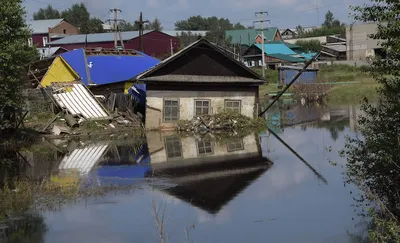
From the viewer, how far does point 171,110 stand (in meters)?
24.8

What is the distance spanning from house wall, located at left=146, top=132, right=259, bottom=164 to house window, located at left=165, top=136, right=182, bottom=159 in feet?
0.28

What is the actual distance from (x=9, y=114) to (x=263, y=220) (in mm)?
14047

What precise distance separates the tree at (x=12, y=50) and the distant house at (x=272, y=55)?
144 feet

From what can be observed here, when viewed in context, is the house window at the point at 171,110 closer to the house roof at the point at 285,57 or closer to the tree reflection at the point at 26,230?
the tree reflection at the point at 26,230

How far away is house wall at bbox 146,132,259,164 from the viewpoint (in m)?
17.4

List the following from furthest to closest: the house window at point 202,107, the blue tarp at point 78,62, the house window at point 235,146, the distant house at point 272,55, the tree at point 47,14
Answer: the tree at point 47,14, the distant house at point 272,55, the blue tarp at point 78,62, the house window at point 202,107, the house window at point 235,146

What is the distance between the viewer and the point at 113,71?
3025 centimetres

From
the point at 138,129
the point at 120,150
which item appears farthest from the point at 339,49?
the point at 120,150

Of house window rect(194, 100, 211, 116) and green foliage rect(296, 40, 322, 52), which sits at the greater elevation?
green foliage rect(296, 40, 322, 52)

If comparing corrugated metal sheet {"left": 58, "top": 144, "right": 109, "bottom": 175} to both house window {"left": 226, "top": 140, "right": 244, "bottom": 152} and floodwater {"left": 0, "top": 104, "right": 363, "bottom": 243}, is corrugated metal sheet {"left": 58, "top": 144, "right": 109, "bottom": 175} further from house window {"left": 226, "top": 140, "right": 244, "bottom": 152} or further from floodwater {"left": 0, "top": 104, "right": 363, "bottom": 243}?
house window {"left": 226, "top": 140, "right": 244, "bottom": 152}

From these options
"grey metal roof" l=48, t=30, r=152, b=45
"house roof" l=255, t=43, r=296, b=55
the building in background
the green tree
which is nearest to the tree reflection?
the green tree

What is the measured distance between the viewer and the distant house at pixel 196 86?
24422 mm

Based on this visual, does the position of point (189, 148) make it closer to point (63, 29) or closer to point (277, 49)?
point (277, 49)

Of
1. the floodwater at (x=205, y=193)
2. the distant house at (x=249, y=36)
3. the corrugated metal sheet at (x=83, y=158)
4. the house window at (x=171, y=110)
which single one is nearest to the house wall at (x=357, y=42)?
the distant house at (x=249, y=36)
